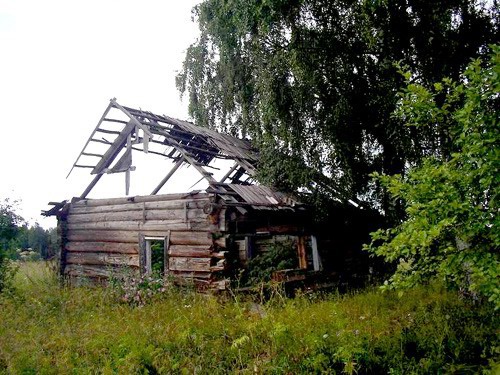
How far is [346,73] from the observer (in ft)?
31.7

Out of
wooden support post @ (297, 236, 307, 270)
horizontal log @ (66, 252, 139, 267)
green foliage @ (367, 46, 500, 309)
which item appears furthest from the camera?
horizontal log @ (66, 252, 139, 267)

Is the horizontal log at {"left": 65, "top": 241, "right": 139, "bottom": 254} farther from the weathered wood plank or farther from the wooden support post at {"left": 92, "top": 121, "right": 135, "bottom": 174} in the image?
the wooden support post at {"left": 92, "top": 121, "right": 135, "bottom": 174}

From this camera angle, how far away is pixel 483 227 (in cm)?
404

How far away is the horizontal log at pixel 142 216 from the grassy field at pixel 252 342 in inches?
132

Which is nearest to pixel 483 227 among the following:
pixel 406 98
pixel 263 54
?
pixel 406 98

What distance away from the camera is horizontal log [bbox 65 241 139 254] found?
1234 centimetres

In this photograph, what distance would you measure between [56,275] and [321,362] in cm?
1229

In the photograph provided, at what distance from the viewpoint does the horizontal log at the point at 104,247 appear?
1234 cm

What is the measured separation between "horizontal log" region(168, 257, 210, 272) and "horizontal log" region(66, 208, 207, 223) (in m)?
1.18

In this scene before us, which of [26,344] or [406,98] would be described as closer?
[406,98]

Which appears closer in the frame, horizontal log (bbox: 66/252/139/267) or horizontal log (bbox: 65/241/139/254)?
horizontal log (bbox: 66/252/139/267)

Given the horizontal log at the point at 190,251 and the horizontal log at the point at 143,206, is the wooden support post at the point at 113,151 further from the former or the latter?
the horizontal log at the point at 190,251

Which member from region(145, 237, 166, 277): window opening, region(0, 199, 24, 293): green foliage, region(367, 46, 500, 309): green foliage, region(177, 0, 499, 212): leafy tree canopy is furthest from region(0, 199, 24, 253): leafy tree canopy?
region(367, 46, 500, 309): green foliage

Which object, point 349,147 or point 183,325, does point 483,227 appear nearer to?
point 183,325
